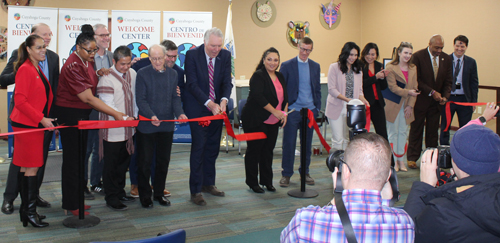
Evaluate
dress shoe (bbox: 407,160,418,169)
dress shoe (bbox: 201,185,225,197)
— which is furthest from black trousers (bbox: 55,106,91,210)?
dress shoe (bbox: 407,160,418,169)

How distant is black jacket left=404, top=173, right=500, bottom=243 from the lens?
1.41 meters

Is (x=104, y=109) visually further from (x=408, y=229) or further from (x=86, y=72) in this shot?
(x=408, y=229)

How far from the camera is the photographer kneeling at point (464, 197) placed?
1421 millimetres

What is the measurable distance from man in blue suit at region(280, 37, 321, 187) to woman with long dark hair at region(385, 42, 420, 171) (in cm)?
117

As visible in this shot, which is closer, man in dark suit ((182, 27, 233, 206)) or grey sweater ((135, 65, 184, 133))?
grey sweater ((135, 65, 184, 133))

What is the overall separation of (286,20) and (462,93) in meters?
5.35

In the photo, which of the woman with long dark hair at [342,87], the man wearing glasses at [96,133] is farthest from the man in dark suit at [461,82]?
the man wearing glasses at [96,133]

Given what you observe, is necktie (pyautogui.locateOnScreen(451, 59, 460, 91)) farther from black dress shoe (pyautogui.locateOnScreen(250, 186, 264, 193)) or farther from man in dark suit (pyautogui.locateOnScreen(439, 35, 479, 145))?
black dress shoe (pyautogui.locateOnScreen(250, 186, 264, 193))

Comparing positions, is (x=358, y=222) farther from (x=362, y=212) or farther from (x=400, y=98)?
(x=400, y=98)

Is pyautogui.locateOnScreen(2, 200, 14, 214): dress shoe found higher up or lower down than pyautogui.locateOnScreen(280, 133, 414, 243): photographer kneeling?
lower down

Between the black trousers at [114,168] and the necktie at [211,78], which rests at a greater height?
the necktie at [211,78]

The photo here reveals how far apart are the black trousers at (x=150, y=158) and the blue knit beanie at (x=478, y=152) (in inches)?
105

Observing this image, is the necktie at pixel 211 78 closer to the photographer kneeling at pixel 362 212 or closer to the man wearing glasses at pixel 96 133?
the man wearing glasses at pixel 96 133

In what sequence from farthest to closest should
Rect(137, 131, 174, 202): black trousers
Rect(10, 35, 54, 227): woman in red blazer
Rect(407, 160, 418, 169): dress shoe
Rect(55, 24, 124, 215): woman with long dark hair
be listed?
Rect(407, 160, 418, 169): dress shoe
Rect(137, 131, 174, 202): black trousers
Rect(55, 24, 124, 215): woman with long dark hair
Rect(10, 35, 54, 227): woman in red blazer
